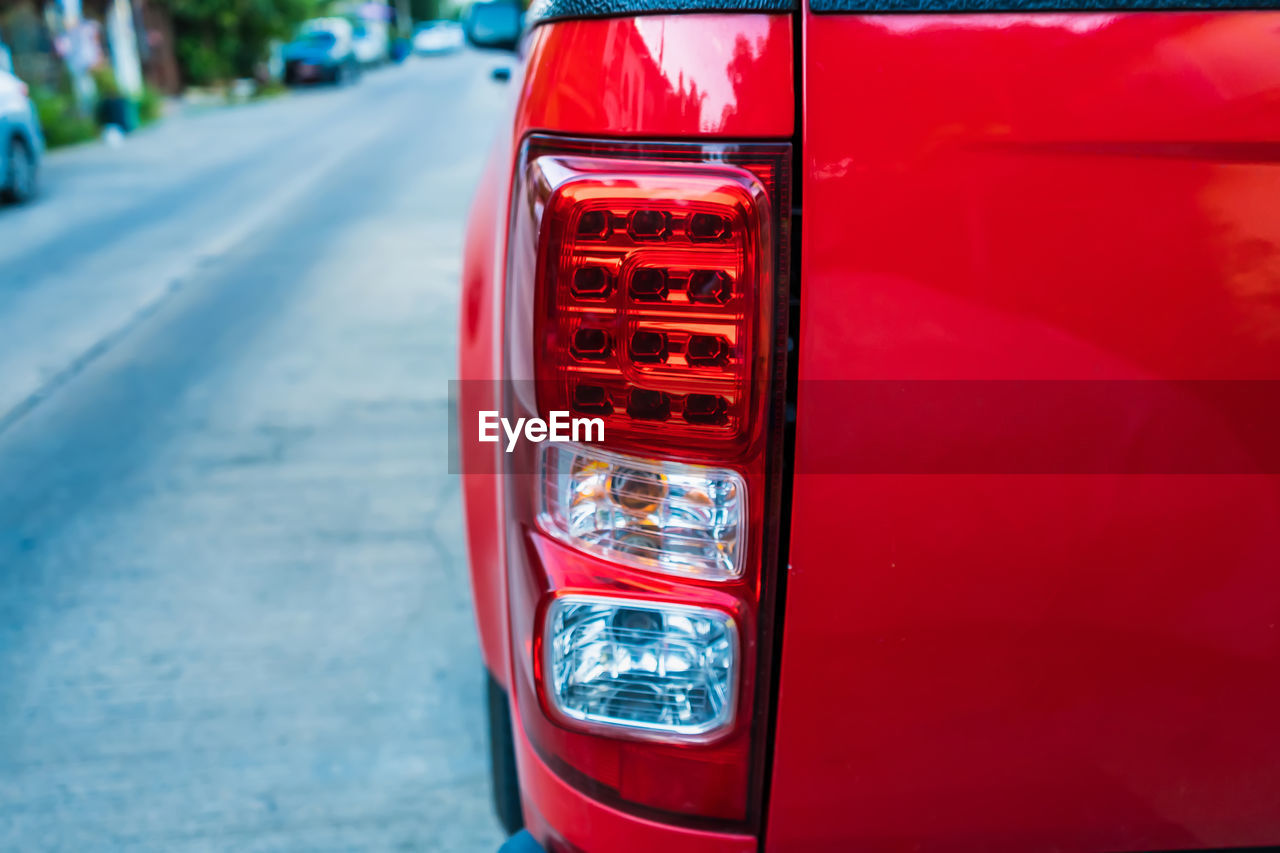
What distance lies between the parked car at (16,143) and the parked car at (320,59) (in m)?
16.2

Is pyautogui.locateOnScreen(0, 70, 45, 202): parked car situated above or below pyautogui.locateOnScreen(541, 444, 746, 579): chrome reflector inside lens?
below

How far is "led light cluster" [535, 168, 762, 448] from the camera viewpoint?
3.33 feet

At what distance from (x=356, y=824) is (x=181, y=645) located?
0.98m

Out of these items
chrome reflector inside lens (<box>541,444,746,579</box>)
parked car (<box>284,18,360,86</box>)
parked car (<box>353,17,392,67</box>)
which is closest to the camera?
chrome reflector inside lens (<box>541,444,746,579</box>)

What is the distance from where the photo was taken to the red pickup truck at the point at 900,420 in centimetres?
98

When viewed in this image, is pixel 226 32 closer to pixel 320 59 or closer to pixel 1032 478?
pixel 320 59

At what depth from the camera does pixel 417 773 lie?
2416 millimetres

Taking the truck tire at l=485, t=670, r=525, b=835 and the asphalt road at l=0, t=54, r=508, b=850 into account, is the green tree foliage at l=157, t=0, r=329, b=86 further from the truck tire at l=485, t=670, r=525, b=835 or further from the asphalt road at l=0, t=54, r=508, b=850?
the truck tire at l=485, t=670, r=525, b=835

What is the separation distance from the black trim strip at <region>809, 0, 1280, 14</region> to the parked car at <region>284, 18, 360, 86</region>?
27.4m

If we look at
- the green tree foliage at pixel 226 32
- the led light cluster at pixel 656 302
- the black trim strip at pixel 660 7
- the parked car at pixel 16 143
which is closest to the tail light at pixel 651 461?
the led light cluster at pixel 656 302

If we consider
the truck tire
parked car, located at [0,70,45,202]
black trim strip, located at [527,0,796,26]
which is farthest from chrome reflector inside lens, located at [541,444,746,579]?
parked car, located at [0,70,45,202]

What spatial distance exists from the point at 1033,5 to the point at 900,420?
422 mm

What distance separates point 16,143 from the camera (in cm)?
996

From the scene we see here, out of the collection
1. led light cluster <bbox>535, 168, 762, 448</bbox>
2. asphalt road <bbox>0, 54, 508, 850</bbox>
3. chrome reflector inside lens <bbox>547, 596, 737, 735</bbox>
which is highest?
led light cluster <bbox>535, 168, 762, 448</bbox>
